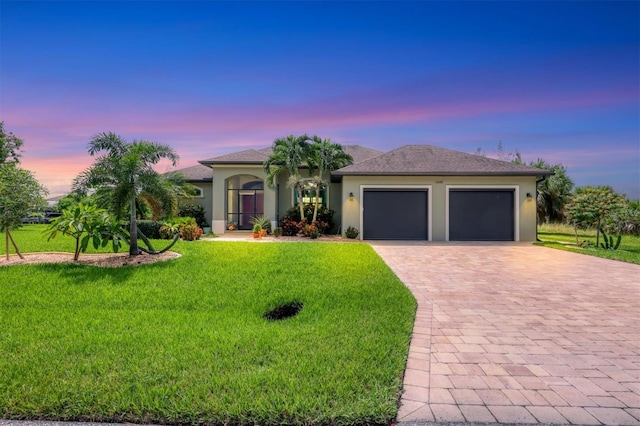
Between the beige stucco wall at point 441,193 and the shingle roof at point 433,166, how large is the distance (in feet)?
1.25

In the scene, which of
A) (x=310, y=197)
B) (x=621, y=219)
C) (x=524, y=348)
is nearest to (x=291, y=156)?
(x=310, y=197)

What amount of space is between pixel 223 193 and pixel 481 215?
12415 mm

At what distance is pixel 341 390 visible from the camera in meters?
2.63

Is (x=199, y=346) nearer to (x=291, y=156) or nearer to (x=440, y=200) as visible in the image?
(x=291, y=156)

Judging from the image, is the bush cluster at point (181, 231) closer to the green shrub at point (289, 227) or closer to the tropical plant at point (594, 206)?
the green shrub at point (289, 227)

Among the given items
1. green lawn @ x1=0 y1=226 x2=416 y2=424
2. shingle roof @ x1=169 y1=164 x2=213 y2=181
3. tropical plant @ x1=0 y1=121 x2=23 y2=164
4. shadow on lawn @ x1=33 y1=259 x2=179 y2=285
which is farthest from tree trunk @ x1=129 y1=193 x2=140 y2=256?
tropical plant @ x1=0 y1=121 x2=23 y2=164

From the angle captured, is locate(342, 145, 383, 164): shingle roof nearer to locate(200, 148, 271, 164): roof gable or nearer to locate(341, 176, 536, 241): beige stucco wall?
locate(341, 176, 536, 241): beige stucco wall

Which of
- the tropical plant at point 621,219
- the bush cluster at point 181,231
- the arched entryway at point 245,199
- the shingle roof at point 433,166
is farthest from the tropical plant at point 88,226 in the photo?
the tropical plant at point 621,219

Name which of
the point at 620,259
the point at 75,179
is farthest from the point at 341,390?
the point at 620,259

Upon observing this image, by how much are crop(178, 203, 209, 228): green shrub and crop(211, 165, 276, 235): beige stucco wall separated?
111 cm

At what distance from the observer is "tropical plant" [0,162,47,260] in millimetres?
7348

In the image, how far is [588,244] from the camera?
1371 cm

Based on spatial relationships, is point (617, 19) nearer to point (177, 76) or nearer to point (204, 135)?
point (177, 76)

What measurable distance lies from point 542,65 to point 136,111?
50.8 feet
